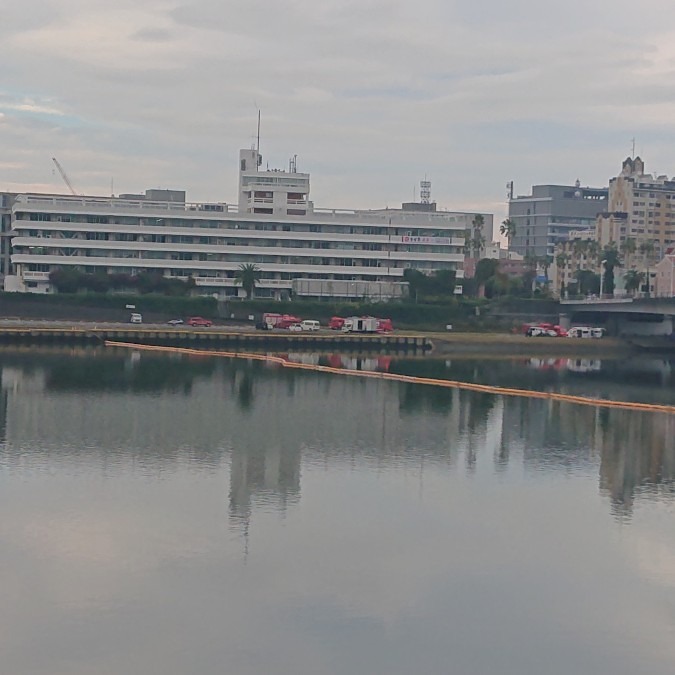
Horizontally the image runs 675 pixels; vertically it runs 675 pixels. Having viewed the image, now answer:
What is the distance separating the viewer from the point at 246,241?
114m

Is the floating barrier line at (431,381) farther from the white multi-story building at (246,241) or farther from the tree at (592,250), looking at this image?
the tree at (592,250)

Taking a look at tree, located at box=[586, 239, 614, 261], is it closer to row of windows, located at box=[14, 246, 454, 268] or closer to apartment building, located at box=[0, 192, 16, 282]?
row of windows, located at box=[14, 246, 454, 268]

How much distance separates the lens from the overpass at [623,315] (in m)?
96.6

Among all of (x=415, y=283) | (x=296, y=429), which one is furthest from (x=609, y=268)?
(x=296, y=429)

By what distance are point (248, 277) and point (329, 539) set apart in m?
80.9

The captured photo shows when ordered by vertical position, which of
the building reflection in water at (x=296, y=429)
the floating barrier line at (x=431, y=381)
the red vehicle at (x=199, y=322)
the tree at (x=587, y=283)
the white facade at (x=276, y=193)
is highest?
the white facade at (x=276, y=193)

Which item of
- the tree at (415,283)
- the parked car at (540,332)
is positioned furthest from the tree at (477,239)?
the parked car at (540,332)

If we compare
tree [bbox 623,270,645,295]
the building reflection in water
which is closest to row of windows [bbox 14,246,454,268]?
tree [bbox 623,270,645,295]

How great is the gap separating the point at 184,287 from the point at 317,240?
526 inches

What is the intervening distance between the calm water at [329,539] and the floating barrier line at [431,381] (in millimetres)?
4557

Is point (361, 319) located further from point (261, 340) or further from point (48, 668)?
point (48, 668)

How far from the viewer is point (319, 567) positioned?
27359 millimetres

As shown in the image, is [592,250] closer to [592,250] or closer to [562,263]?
[592,250]

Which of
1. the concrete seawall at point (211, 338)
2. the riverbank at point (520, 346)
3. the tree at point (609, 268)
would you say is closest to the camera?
the concrete seawall at point (211, 338)
